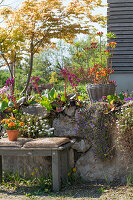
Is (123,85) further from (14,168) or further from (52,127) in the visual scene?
(14,168)

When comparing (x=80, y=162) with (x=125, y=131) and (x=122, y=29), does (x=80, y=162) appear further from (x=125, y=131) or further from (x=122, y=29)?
(x=122, y=29)

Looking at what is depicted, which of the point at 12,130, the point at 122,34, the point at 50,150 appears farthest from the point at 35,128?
the point at 122,34

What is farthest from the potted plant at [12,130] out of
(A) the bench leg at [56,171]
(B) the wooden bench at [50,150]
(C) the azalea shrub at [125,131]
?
(C) the azalea shrub at [125,131]

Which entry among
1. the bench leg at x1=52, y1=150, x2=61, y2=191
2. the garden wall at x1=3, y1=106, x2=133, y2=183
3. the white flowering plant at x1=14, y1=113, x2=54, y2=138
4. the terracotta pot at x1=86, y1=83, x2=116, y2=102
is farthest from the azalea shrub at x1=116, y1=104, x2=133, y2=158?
the white flowering plant at x1=14, y1=113, x2=54, y2=138

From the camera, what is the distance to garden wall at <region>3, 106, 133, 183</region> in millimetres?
4094

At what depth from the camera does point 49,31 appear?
1127 centimetres

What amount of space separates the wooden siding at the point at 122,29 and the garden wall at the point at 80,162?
2673mm

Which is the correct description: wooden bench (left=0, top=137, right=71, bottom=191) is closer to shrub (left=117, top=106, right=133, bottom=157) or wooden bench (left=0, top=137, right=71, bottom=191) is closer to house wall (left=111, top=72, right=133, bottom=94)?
shrub (left=117, top=106, right=133, bottom=157)

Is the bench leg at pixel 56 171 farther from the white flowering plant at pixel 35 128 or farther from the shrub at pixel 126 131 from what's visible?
the shrub at pixel 126 131

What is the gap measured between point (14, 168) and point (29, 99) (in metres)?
1.40

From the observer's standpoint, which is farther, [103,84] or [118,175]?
[103,84]

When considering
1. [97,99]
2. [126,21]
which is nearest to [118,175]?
[97,99]

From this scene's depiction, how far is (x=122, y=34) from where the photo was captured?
6637 mm

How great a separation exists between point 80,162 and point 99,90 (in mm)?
1282
